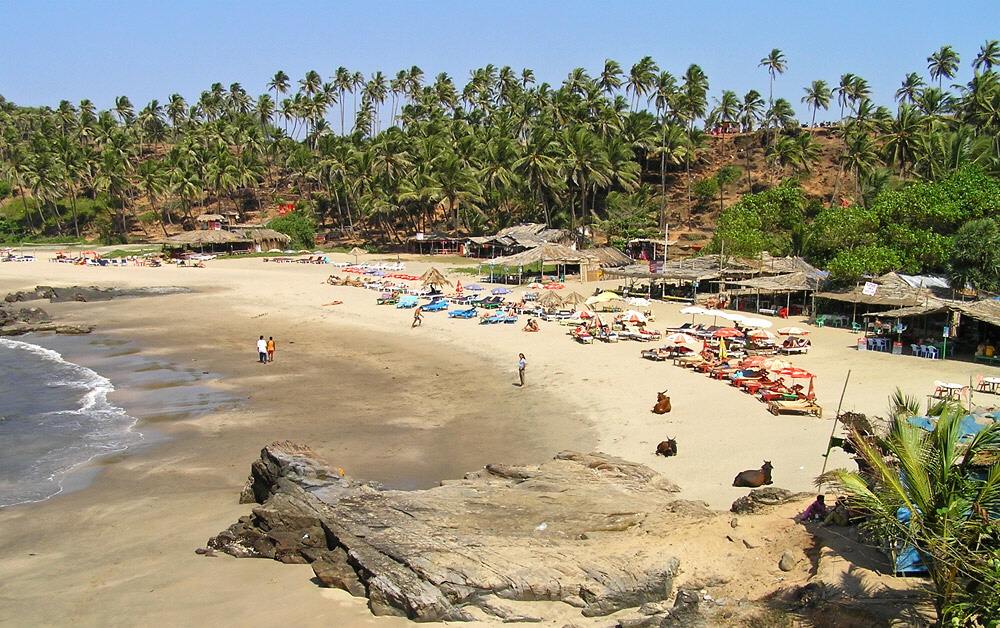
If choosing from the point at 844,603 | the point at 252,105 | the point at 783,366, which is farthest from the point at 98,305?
the point at 252,105

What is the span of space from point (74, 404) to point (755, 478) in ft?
60.0

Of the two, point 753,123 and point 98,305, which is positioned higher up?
point 753,123

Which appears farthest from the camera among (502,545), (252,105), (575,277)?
(252,105)

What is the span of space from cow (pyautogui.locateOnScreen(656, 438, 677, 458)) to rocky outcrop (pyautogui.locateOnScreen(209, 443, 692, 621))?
1.36 metres

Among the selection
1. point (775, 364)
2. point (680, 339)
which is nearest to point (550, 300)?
point (680, 339)

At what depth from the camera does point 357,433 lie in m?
18.4

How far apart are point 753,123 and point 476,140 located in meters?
32.3

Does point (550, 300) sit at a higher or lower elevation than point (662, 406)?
higher

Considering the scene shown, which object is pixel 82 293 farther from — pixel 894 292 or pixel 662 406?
pixel 894 292

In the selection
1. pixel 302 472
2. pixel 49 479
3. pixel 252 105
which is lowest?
pixel 49 479

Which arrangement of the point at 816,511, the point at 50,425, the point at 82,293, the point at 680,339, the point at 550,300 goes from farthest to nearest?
the point at 82,293 < the point at 550,300 < the point at 680,339 < the point at 50,425 < the point at 816,511

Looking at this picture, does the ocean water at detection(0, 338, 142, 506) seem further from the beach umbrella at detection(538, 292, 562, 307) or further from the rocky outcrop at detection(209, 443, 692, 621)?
the beach umbrella at detection(538, 292, 562, 307)

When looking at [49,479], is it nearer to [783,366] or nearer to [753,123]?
[783,366]

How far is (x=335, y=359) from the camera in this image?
27.3m
